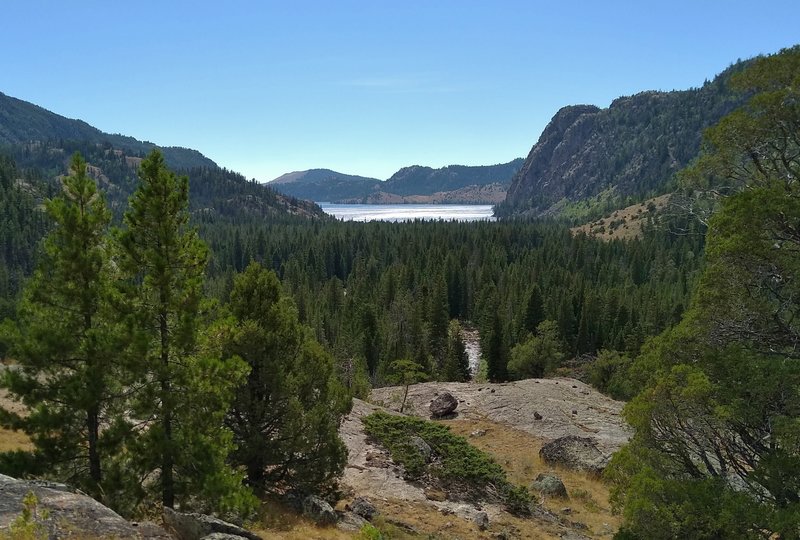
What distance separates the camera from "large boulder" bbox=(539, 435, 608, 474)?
101 ft

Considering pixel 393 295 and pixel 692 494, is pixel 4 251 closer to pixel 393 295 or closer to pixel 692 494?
pixel 393 295

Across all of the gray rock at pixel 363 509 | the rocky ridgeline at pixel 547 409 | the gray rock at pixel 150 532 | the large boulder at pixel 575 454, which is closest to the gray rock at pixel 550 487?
the large boulder at pixel 575 454

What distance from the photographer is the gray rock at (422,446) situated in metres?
27.1

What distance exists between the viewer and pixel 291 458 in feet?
56.5

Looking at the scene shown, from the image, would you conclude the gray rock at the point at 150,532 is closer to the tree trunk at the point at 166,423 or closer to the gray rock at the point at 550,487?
the tree trunk at the point at 166,423

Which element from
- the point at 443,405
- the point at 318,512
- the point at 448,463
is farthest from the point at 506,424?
the point at 318,512

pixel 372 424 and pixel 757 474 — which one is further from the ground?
pixel 757 474

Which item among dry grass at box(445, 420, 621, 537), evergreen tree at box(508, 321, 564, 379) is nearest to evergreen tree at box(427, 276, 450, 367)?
evergreen tree at box(508, 321, 564, 379)

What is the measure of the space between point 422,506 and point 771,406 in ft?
47.8

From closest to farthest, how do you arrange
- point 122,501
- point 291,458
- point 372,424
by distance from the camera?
point 122,501 < point 291,458 < point 372,424

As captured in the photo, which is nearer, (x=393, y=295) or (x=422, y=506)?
(x=422, y=506)

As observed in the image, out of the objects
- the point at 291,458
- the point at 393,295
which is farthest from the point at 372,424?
the point at 393,295

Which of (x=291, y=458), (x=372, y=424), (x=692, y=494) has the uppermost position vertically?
(x=692, y=494)

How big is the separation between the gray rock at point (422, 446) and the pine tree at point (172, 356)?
1619 centimetres
